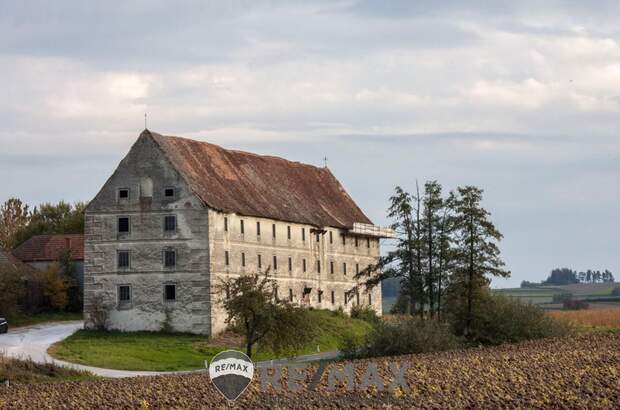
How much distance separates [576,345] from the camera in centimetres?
5969

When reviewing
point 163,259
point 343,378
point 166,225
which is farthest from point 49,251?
point 343,378

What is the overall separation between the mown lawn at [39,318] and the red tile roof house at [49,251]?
12.6ft

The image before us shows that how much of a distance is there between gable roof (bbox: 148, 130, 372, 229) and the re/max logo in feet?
95.7

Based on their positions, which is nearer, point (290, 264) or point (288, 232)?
point (290, 264)

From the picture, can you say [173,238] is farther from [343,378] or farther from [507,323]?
[343,378]

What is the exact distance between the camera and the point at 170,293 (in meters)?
78.3

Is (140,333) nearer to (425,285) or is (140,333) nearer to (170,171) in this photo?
(170,171)

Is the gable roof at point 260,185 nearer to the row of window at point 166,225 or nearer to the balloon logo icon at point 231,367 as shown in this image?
the row of window at point 166,225

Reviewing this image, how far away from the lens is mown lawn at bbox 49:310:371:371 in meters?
67.4

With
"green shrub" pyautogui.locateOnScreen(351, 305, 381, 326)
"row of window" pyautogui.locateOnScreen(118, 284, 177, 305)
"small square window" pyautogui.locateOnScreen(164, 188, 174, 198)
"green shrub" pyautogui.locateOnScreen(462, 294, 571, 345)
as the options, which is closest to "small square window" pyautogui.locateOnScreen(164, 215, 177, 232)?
"small square window" pyautogui.locateOnScreen(164, 188, 174, 198)

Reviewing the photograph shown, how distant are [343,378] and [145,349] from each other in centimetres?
2845

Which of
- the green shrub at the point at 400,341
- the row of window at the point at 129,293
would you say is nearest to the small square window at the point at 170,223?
the row of window at the point at 129,293

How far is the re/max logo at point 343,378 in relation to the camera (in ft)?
139

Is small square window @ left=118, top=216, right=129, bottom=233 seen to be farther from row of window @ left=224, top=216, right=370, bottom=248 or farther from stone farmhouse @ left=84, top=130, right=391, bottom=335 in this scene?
row of window @ left=224, top=216, right=370, bottom=248
